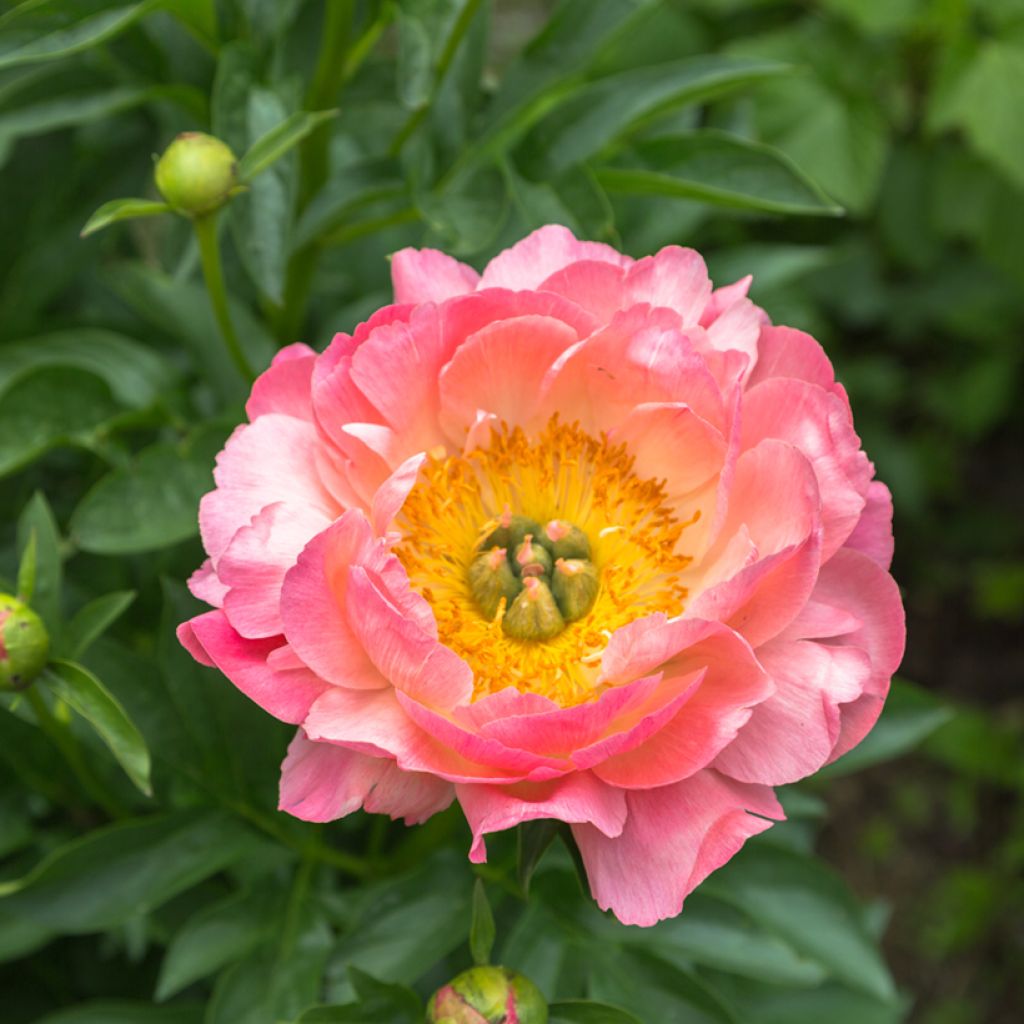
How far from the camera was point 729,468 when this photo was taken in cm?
76

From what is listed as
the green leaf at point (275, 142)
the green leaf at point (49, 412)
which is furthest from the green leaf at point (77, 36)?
the green leaf at point (49, 412)

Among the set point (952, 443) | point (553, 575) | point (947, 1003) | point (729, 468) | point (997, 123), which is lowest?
point (947, 1003)

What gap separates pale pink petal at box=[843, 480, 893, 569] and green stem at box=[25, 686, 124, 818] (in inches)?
20.7

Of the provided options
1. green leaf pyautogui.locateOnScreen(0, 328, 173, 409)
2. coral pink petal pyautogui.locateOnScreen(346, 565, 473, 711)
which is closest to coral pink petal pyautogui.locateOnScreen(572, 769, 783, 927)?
coral pink petal pyautogui.locateOnScreen(346, 565, 473, 711)

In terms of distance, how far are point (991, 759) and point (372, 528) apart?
1569 mm

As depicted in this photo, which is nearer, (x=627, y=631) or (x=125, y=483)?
(x=627, y=631)

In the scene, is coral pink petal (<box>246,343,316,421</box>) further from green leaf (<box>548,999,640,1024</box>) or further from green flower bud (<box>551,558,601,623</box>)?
green leaf (<box>548,999,640,1024</box>)

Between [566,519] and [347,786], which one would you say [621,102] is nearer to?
[566,519]

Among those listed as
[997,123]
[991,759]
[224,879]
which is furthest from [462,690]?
Result: [991,759]

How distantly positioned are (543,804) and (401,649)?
0.36 ft

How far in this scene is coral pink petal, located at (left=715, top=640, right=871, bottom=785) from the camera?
716mm

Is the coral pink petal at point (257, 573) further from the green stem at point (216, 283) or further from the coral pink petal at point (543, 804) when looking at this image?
the green stem at point (216, 283)

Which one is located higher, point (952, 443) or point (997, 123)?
point (997, 123)

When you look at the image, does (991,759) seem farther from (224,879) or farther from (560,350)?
(560,350)
